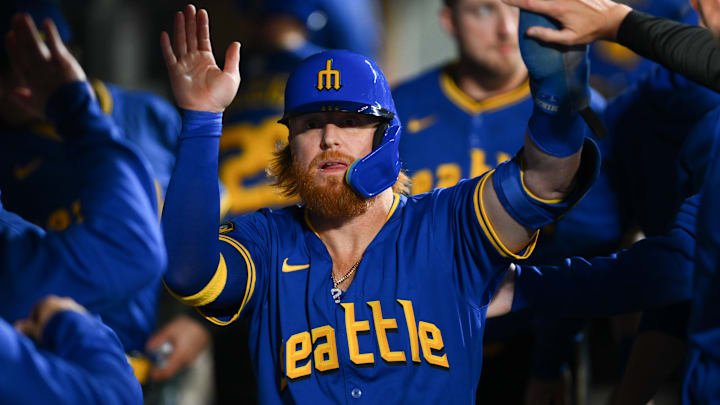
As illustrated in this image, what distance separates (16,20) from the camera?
234cm

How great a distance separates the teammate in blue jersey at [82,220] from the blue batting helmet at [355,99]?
0.42 metres

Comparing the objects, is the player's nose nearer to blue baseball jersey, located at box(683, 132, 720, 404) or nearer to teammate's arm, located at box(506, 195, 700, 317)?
teammate's arm, located at box(506, 195, 700, 317)

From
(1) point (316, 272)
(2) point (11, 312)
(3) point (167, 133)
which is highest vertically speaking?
(2) point (11, 312)

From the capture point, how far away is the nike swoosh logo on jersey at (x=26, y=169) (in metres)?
2.49

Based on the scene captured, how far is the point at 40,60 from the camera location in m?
2.26

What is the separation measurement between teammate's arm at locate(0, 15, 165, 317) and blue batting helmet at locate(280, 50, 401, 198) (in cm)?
42

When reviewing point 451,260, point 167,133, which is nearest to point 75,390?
point 451,260

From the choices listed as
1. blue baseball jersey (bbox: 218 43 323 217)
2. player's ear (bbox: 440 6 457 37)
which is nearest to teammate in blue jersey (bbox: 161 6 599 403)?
player's ear (bbox: 440 6 457 37)

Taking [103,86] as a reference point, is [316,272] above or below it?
above

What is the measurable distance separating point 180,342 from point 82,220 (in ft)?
4.80

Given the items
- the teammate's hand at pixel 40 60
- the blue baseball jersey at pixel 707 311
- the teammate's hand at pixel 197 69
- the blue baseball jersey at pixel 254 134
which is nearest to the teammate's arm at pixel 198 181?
the teammate's hand at pixel 197 69

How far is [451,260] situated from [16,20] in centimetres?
131

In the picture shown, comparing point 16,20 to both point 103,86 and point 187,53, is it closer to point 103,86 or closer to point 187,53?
point 187,53

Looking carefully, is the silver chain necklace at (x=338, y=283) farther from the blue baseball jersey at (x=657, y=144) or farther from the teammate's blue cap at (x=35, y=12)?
the teammate's blue cap at (x=35, y=12)
